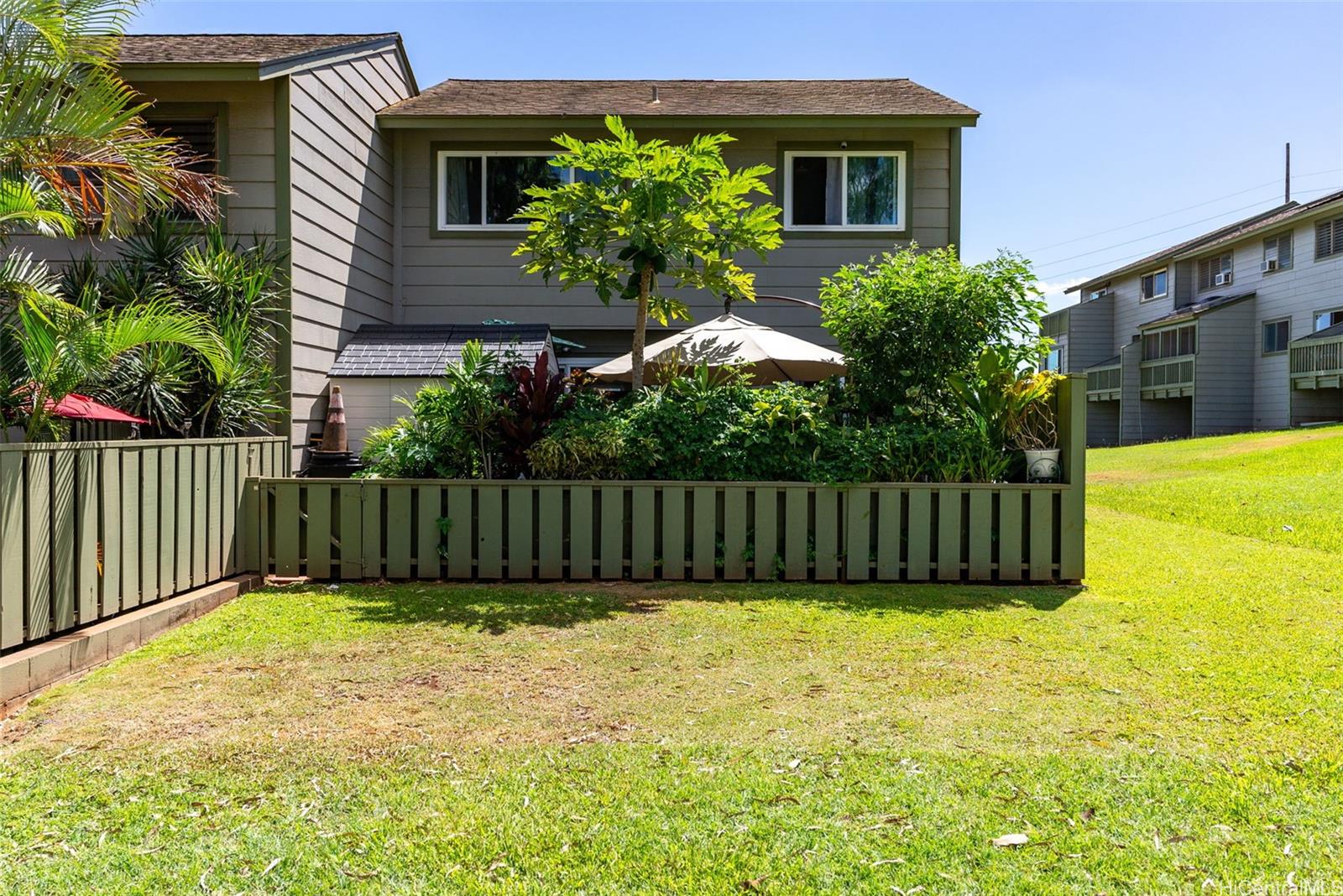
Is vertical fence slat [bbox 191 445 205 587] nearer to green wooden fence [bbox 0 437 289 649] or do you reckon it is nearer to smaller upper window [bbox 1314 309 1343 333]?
green wooden fence [bbox 0 437 289 649]

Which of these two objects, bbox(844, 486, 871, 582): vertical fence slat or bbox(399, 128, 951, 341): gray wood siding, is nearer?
bbox(844, 486, 871, 582): vertical fence slat

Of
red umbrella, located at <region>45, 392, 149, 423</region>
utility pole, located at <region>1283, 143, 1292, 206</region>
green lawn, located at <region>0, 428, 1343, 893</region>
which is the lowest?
green lawn, located at <region>0, 428, 1343, 893</region>

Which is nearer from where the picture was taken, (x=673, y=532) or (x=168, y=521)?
(x=168, y=521)

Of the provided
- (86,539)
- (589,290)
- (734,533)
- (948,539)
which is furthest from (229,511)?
(589,290)

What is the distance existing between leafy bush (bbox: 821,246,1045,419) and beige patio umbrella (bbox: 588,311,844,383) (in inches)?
27.9

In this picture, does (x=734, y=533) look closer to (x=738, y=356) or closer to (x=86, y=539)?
(x=738, y=356)

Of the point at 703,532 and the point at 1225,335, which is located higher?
the point at 1225,335

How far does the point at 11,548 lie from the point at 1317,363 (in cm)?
2779

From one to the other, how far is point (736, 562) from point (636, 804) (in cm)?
414

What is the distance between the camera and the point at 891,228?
38.4ft

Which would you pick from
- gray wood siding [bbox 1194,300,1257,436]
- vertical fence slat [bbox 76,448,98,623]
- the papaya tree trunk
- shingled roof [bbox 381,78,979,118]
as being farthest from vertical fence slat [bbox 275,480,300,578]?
gray wood siding [bbox 1194,300,1257,436]

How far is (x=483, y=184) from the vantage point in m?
11.8

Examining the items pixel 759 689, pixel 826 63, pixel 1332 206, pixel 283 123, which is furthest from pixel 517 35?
pixel 1332 206

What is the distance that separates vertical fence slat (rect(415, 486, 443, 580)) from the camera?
6.88 metres
